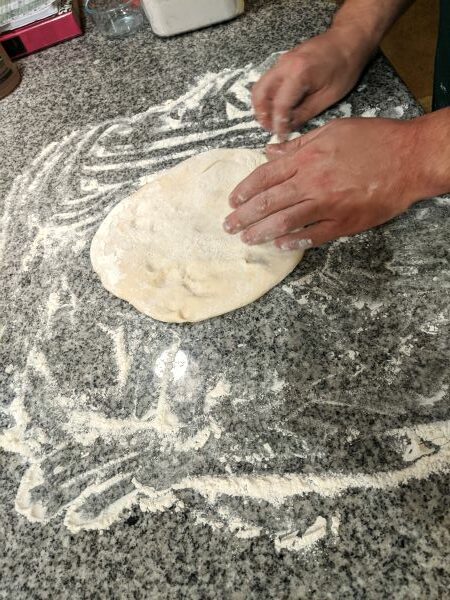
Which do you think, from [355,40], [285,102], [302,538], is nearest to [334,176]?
[285,102]

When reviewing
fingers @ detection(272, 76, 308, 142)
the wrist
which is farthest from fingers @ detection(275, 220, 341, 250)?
the wrist

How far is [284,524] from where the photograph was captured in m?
0.60

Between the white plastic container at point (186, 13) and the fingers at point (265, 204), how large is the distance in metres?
0.63

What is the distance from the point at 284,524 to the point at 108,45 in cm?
119

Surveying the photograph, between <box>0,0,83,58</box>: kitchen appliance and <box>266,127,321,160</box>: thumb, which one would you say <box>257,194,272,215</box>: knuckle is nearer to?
<box>266,127,321,160</box>: thumb

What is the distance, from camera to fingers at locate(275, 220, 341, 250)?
77cm

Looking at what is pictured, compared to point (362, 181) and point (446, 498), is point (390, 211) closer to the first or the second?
point (362, 181)

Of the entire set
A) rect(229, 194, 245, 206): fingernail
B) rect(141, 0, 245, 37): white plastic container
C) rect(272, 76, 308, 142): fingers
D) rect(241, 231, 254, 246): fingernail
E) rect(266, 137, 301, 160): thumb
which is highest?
rect(141, 0, 245, 37): white plastic container

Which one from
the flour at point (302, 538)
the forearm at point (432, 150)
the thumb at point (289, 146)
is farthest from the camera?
the thumb at point (289, 146)

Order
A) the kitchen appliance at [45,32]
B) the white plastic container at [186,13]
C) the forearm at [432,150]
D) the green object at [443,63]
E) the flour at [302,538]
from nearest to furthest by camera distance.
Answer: the flour at [302,538] < the forearm at [432,150] < the green object at [443,63] < the white plastic container at [186,13] < the kitchen appliance at [45,32]

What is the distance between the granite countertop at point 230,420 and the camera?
58 cm

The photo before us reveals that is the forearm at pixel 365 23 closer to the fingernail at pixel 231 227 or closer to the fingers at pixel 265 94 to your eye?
the fingers at pixel 265 94

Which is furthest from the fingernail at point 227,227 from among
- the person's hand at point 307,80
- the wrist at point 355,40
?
the wrist at point 355,40

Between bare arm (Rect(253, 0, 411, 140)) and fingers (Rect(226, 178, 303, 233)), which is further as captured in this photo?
bare arm (Rect(253, 0, 411, 140))
